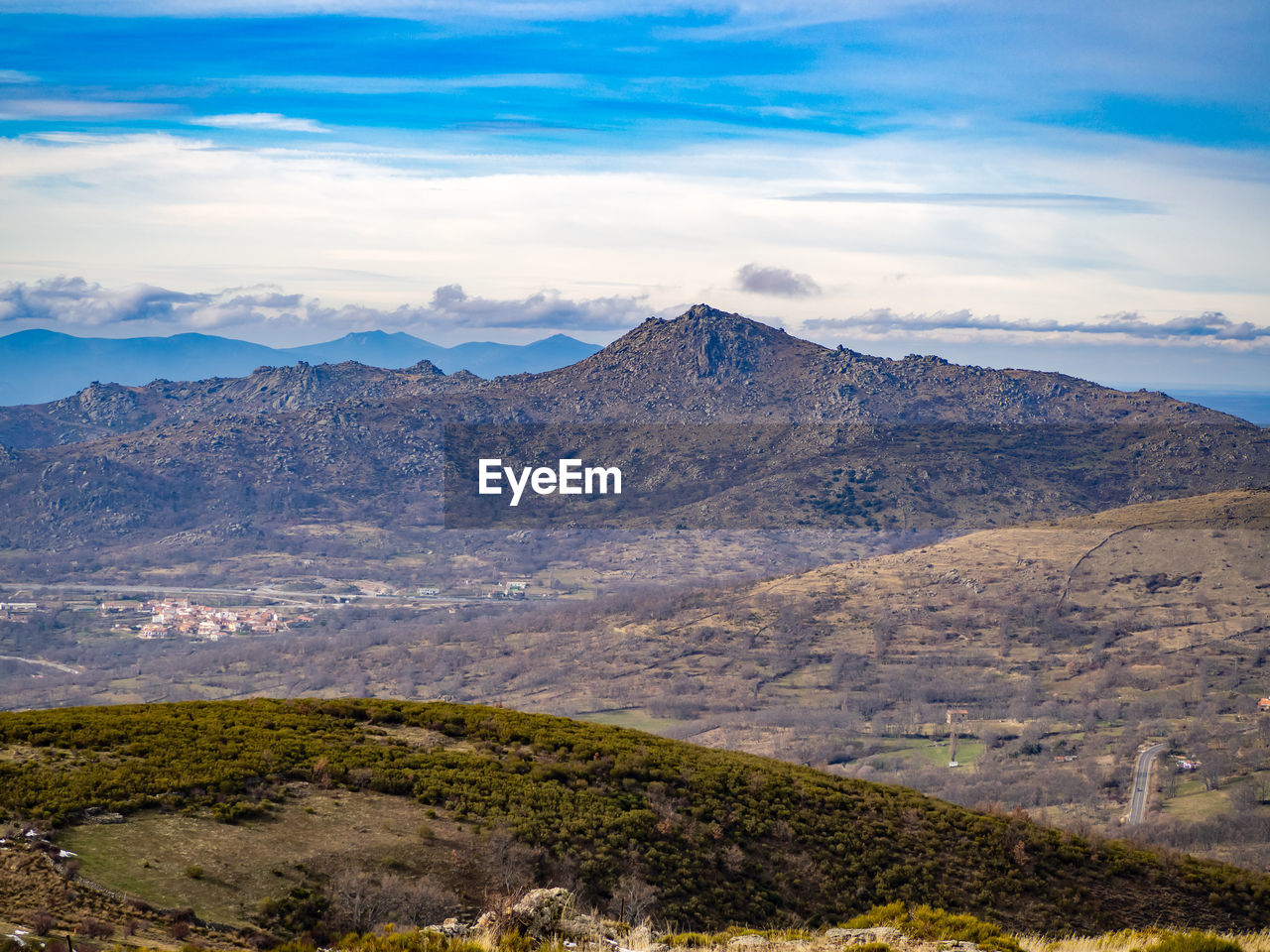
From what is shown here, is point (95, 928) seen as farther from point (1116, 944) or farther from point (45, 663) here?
point (45, 663)

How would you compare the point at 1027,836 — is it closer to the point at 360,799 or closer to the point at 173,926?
the point at 360,799

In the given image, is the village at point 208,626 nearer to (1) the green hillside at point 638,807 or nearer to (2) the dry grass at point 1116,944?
(1) the green hillside at point 638,807

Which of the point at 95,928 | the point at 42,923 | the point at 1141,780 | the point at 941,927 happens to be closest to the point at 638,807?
the point at 941,927

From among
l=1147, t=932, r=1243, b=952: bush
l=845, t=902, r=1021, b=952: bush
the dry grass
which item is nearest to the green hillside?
l=845, t=902, r=1021, b=952: bush

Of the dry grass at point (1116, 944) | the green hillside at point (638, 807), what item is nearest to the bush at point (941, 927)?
the dry grass at point (1116, 944)

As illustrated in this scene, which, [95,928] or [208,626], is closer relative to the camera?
[95,928]
